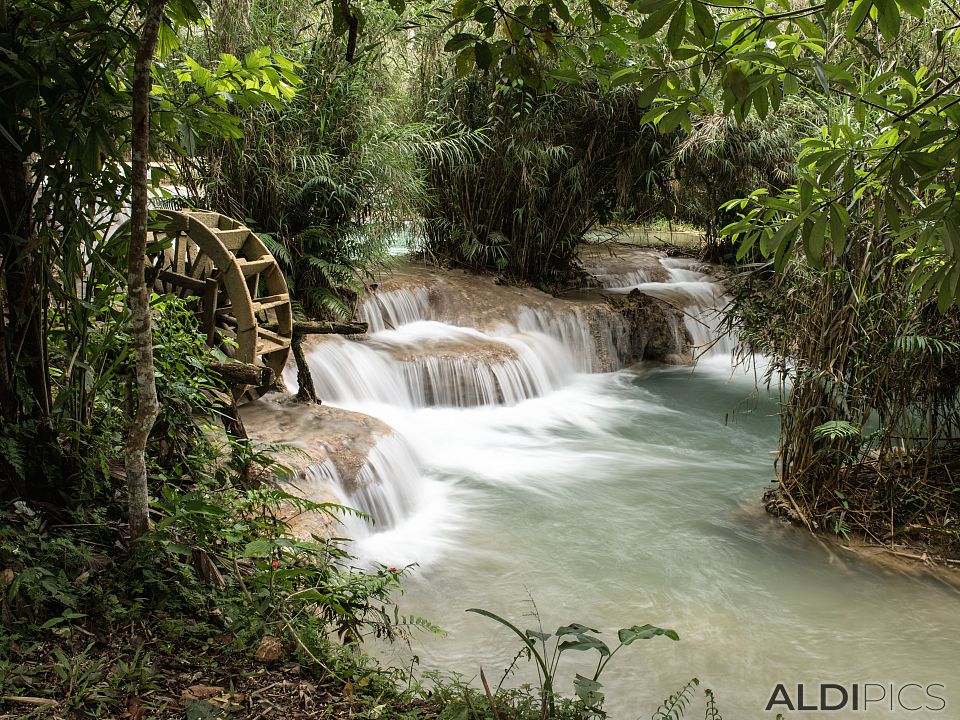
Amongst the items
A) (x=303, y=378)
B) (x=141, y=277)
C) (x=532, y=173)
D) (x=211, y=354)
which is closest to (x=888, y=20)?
(x=141, y=277)

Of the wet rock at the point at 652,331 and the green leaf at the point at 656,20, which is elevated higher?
the green leaf at the point at 656,20

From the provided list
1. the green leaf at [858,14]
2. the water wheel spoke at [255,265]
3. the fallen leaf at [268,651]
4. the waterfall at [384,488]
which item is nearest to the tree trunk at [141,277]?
the fallen leaf at [268,651]

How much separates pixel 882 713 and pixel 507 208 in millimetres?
8700

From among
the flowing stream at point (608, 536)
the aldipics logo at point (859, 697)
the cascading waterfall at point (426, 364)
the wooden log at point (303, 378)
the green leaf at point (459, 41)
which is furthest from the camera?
the wooden log at point (303, 378)

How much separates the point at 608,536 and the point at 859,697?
2027 mm

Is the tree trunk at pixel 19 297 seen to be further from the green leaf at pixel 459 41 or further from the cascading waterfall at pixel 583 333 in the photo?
the cascading waterfall at pixel 583 333

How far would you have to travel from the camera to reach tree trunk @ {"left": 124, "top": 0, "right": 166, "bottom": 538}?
7.95 ft

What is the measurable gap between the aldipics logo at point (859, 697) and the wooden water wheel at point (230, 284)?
399cm

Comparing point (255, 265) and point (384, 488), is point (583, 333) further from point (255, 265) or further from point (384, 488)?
point (384, 488)

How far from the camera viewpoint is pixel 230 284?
6133mm

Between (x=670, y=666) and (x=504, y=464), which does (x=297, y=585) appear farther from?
(x=504, y=464)

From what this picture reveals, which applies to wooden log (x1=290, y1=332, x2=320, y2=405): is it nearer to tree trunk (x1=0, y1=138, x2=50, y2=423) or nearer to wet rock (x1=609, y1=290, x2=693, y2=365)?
tree trunk (x1=0, y1=138, x2=50, y2=423)

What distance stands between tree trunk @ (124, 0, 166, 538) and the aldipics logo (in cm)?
302

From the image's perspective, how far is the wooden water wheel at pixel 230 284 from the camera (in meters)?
6.08
